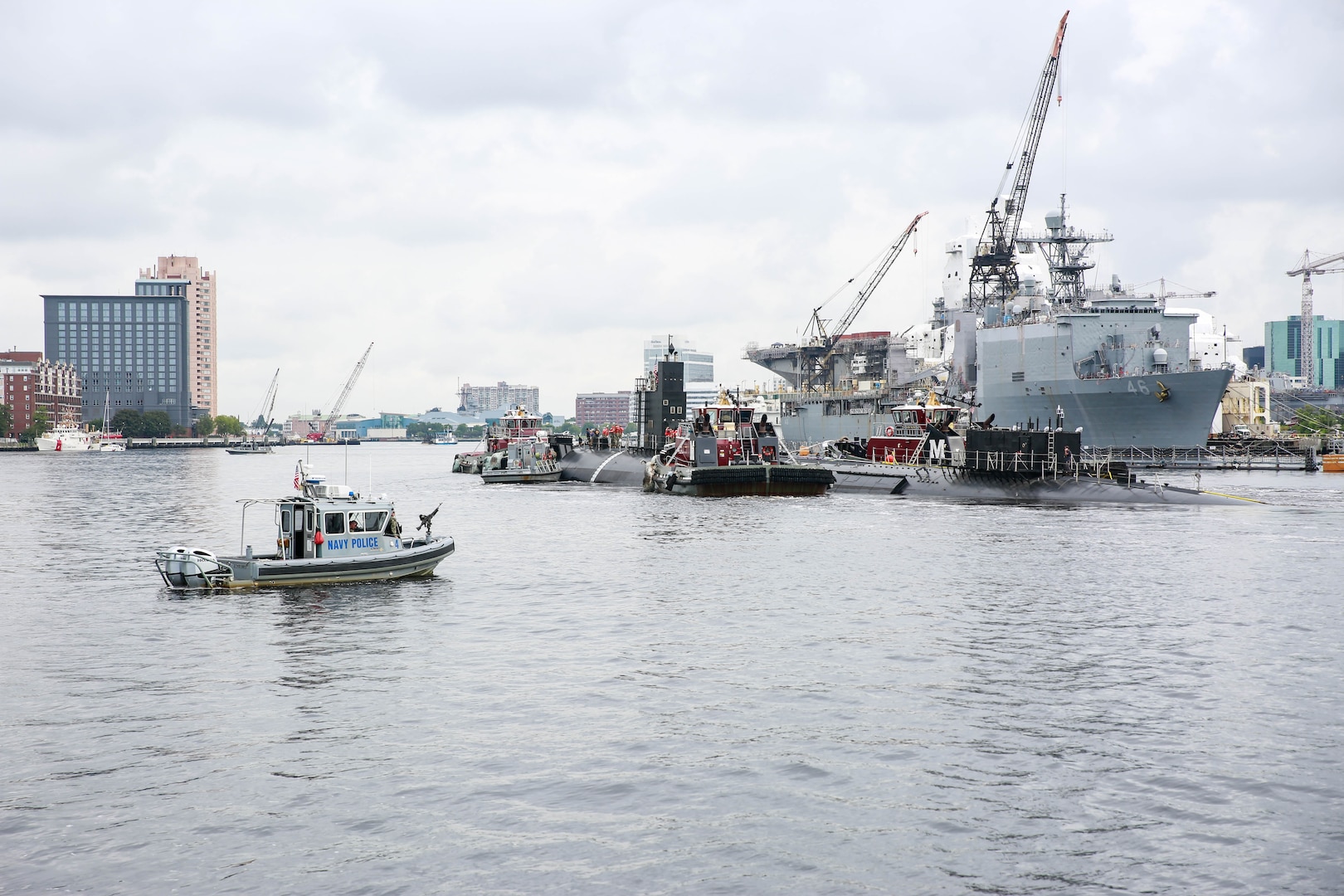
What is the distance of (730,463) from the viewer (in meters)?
77.7

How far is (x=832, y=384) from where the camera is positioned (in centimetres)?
15725

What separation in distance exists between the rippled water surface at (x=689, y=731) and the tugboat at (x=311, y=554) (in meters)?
1.03

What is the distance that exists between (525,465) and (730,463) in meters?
30.4

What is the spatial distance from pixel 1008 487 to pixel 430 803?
6005 centimetres

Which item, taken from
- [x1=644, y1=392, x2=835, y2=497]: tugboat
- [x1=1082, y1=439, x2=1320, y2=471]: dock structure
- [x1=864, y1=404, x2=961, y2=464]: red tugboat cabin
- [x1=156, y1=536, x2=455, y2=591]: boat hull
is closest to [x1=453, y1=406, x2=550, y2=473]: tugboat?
[x1=644, y1=392, x2=835, y2=497]: tugboat

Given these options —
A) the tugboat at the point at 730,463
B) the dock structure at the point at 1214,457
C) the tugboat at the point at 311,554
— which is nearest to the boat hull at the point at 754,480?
the tugboat at the point at 730,463

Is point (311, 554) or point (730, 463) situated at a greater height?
point (730, 463)

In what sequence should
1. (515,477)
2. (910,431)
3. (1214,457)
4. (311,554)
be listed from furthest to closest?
1. (1214,457)
2. (515,477)
3. (910,431)
4. (311,554)

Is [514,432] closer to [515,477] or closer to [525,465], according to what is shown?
[525,465]

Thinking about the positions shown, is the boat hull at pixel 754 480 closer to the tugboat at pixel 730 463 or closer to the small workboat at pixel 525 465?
the tugboat at pixel 730 463

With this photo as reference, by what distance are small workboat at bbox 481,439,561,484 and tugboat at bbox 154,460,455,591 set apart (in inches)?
2540

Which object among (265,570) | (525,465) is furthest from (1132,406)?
(265,570)

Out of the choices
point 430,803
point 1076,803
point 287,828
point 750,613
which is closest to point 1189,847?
point 1076,803

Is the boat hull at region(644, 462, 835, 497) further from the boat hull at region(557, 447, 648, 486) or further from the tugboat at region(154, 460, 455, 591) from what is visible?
the tugboat at region(154, 460, 455, 591)
